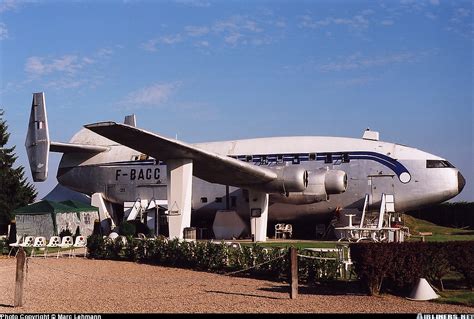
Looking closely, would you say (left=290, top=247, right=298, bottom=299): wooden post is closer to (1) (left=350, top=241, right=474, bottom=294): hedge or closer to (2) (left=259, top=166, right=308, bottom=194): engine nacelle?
(1) (left=350, top=241, right=474, bottom=294): hedge

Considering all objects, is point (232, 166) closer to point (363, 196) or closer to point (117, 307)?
point (363, 196)

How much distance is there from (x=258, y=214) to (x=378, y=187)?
6351 millimetres

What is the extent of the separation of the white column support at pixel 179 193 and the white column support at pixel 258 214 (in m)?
6.33

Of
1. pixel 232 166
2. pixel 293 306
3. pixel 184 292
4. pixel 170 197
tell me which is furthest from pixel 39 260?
pixel 293 306

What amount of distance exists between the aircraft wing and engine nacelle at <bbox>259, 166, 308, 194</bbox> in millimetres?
299

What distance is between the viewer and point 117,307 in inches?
413

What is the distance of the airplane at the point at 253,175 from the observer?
75.3 feet

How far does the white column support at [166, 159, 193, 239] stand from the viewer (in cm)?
2259

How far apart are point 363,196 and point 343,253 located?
615 inches

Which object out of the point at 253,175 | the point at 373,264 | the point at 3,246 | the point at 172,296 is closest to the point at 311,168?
the point at 253,175

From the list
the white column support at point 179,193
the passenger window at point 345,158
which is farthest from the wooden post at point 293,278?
the passenger window at point 345,158

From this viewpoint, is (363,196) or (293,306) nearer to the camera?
(293,306)

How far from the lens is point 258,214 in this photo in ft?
94.2

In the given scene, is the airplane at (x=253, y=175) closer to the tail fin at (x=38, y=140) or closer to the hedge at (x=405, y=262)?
the tail fin at (x=38, y=140)
